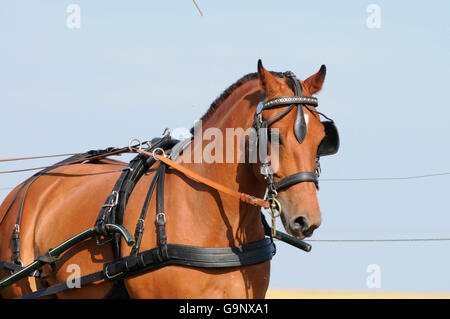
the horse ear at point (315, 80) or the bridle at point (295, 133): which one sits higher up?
the horse ear at point (315, 80)

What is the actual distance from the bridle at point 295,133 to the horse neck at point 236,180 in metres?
0.23

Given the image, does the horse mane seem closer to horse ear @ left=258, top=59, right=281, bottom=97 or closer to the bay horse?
the bay horse

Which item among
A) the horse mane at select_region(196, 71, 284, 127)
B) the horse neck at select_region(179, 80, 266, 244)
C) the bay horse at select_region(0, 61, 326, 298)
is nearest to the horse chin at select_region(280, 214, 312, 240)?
the bay horse at select_region(0, 61, 326, 298)

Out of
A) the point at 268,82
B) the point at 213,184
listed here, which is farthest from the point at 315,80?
the point at 213,184

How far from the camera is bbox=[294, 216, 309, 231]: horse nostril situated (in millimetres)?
4461

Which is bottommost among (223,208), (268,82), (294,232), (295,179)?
(294,232)

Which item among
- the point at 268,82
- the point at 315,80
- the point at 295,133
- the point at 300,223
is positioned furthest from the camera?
the point at 315,80

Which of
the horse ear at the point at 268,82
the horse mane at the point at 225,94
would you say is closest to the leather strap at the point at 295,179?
the horse ear at the point at 268,82

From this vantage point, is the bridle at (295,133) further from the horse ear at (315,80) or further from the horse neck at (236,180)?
the horse neck at (236,180)

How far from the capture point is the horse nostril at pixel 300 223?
Answer: 446cm

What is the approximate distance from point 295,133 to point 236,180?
62 centimetres

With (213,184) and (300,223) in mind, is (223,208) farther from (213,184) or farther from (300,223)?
(300,223)

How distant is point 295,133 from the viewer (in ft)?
15.2
